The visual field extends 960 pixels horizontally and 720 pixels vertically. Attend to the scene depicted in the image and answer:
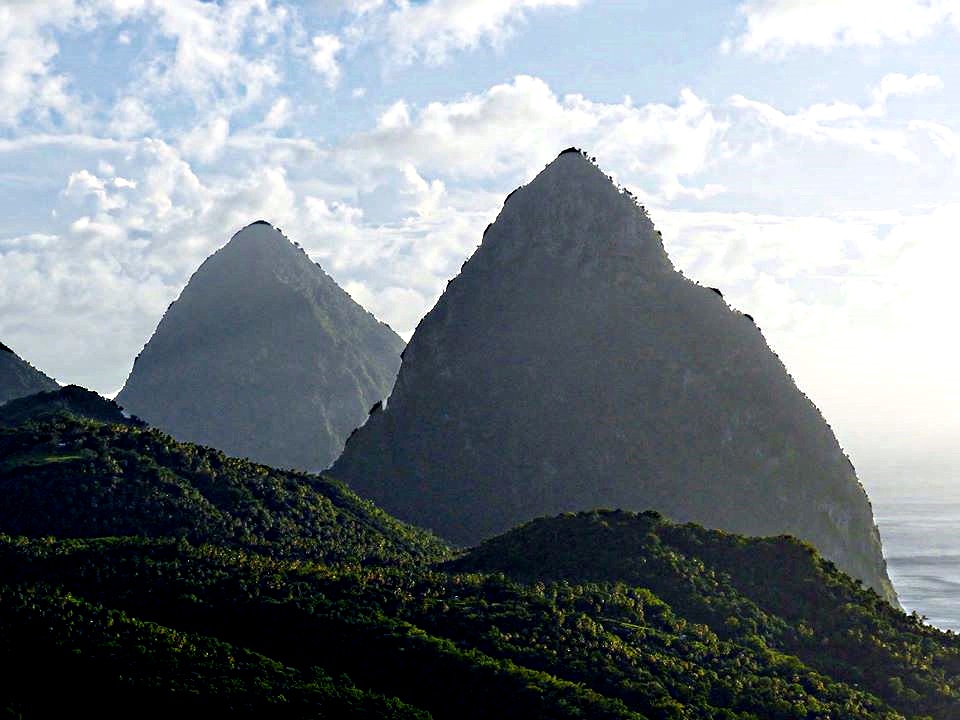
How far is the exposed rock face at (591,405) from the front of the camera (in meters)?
164

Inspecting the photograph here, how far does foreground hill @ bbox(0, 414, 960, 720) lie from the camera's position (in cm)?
6588

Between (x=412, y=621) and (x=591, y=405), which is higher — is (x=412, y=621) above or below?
below

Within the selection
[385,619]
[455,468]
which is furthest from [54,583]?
[455,468]

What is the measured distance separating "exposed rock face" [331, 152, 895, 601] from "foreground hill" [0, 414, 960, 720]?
54.9 metres

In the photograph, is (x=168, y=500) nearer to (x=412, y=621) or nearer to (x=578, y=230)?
(x=412, y=621)

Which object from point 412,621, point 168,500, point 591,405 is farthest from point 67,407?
point 412,621

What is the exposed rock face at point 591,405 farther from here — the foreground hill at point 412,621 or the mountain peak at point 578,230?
the foreground hill at point 412,621

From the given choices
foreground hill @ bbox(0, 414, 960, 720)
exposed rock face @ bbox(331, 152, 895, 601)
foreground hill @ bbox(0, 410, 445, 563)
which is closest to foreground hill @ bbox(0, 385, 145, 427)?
foreground hill @ bbox(0, 410, 445, 563)

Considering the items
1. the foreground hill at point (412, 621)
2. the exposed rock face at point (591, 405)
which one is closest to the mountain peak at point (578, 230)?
the exposed rock face at point (591, 405)

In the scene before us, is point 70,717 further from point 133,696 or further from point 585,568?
point 585,568

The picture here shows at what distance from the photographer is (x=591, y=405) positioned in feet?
562

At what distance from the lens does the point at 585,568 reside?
97750mm

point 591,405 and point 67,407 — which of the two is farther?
point 591,405

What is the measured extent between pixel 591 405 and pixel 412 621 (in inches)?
3826
